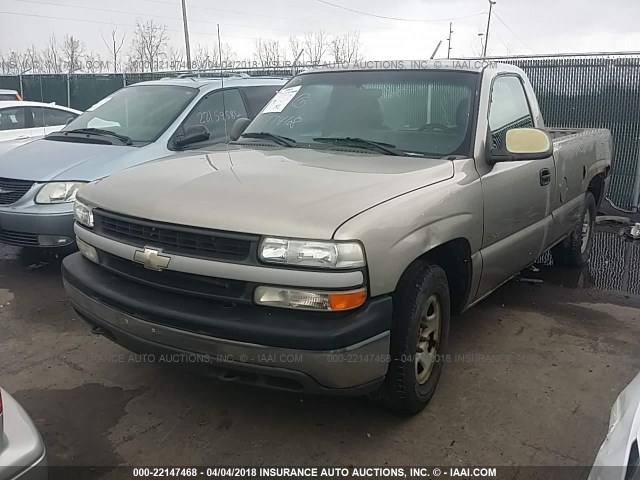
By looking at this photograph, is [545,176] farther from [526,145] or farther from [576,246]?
[576,246]

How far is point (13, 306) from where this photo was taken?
4906 mm

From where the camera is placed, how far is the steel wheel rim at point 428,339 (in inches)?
125

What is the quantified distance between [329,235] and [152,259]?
34.8 inches

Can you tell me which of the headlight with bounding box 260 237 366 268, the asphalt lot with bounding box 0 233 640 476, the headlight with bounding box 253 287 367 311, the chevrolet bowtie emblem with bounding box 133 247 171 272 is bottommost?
the asphalt lot with bounding box 0 233 640 476

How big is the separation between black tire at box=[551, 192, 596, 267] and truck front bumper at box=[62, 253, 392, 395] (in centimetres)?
368

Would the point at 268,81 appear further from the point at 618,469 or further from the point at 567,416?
the point at 618,469

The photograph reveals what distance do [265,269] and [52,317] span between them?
284 cm

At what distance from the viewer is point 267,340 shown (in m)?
2.56

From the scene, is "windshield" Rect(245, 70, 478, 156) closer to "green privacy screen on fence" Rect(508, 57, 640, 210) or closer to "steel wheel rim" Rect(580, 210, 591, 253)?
"steel wheel rim" Rect(580, 210, 591, 253)

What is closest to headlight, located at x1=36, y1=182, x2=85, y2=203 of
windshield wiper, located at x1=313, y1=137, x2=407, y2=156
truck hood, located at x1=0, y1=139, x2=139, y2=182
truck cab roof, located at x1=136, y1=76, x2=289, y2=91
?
truck hood, located at x1=0, y1=139, x2=139, y2=182

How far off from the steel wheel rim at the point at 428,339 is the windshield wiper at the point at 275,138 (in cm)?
142

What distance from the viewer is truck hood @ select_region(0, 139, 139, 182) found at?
5.35 meters

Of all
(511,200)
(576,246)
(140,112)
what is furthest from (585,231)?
(140,112)

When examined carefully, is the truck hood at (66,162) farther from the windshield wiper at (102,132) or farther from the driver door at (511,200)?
the driver door at (511,200)
